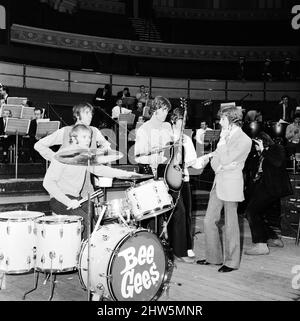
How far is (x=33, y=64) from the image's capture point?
49.1ft

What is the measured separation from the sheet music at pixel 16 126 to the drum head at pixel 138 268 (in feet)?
17.2

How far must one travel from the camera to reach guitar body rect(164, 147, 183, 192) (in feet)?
14.5

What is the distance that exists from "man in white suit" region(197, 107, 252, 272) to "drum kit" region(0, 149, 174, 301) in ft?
3.62

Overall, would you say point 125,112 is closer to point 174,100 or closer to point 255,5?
point 174,100

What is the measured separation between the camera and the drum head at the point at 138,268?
3.28 m

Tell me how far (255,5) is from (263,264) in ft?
53.3

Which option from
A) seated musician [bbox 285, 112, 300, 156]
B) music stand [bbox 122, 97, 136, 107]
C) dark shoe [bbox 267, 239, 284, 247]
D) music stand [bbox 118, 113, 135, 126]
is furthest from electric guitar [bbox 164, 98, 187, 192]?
music stand [bbox 122, 97, 136, 107]

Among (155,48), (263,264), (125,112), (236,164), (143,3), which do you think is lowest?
(263,264)

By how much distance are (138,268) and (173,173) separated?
4.15 feet

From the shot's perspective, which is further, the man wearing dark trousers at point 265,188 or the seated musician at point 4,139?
the seated musician at point 4,139

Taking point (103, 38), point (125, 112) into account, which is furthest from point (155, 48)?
point (125, 112)

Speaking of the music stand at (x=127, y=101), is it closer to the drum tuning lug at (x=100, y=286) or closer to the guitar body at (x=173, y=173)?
the guitar body at (x=173, y=173)

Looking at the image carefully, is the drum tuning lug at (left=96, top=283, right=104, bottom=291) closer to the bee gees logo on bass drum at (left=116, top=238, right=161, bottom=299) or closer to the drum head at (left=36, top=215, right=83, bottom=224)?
the bee gees logo on bass drum at (left=116, top=238, right=161, bottom=299)
